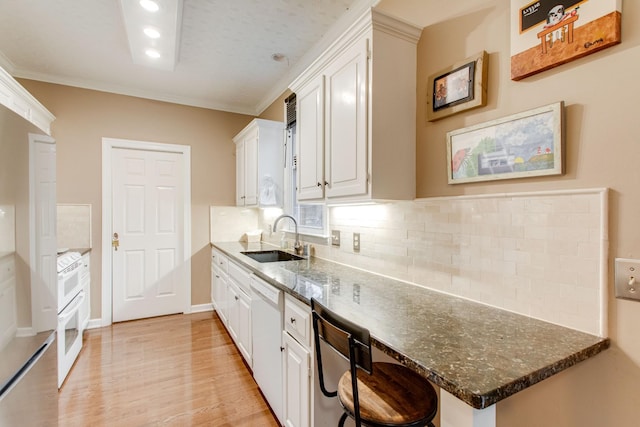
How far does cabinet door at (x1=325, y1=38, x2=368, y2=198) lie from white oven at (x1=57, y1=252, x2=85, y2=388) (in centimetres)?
213

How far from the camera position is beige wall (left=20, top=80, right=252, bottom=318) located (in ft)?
10.6

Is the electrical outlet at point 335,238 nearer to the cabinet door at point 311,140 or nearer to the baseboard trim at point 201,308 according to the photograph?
the cabinet door at point 311,140

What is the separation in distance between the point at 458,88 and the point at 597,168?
66cm

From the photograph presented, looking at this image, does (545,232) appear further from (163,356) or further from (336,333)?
(163,356)

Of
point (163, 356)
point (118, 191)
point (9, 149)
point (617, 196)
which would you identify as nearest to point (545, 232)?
point (617, 196)

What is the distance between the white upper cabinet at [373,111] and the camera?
1.50 m

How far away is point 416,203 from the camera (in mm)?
1641

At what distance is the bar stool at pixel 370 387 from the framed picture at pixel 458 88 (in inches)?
43.4

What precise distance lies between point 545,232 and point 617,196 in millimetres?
232

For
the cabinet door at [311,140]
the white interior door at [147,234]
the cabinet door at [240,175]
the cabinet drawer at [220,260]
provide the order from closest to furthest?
the cabinet door at [311,140] < the cabinet drawer at [220,260] < the white interior door at [147,234] < the cabinet door at [240,175]

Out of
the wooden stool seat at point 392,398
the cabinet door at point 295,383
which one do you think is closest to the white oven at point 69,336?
the cabinet door at point 295,383

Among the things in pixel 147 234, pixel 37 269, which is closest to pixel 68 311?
pixel 147 234

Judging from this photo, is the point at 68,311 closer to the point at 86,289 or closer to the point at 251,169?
the point at 86,289

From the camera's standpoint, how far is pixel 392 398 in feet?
3.54
